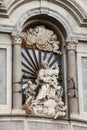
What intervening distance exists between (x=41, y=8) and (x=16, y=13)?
2.05 feet

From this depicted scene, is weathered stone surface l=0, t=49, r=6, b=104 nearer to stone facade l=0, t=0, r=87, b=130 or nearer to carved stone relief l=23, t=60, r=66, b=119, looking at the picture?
stone facade l=0, t=0, r=87, b=130

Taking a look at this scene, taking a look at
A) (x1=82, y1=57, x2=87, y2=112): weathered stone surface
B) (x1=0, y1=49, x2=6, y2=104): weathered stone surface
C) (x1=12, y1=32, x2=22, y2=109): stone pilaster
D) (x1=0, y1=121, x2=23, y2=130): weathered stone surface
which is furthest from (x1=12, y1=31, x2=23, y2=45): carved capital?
(x1=0, y1=121, x2=23, y2=130): weathered stone surface

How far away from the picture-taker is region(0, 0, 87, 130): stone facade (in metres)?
14.2

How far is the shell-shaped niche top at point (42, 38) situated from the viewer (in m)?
15.3

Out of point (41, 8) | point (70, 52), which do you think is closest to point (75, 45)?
point (70, 52)

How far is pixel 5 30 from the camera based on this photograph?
14.8 metres

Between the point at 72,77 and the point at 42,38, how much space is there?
1.23 m

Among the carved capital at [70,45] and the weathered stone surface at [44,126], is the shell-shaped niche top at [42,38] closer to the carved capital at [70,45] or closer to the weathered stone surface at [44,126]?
the carved capital at [70,45]

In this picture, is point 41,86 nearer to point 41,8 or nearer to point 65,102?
point 65,102

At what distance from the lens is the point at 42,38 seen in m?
15.3

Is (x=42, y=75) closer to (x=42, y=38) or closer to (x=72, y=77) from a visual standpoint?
(x=72, y=77)

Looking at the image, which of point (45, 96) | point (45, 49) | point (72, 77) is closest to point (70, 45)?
point (45, 49)

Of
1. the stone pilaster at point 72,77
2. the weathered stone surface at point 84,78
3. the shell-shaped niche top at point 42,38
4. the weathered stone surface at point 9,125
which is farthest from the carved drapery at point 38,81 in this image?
the weathered stone surface at point 84,78

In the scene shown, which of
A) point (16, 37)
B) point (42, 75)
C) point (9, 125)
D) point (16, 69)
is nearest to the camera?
point (9, 125)
